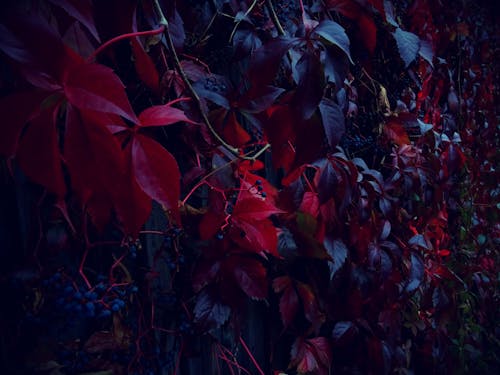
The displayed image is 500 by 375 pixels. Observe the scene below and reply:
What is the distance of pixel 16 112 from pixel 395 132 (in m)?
1.22

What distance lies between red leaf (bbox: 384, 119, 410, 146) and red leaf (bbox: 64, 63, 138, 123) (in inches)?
45.0

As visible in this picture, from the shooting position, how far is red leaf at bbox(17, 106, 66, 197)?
1.45ft

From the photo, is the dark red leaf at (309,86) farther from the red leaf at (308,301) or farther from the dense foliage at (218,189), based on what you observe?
the red leaf at (308,301)

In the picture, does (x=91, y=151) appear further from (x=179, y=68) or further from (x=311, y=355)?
(x=311, y=355)

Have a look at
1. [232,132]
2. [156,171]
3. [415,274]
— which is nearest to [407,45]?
[232,132]

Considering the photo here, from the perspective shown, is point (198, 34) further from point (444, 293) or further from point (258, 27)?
point (444, 293)

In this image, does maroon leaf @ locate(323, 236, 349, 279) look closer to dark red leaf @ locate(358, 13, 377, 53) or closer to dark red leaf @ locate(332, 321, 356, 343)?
dark red leaf @ locate(332, 321, 356, 343)

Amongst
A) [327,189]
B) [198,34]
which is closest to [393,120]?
[327,189]

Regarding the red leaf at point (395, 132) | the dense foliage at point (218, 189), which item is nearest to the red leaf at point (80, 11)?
the dense foliage at point (218, 189)

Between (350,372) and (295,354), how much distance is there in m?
0.27

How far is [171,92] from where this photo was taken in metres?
0.94

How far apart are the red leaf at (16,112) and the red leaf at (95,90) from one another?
40 millimetres

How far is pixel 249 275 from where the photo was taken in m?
0.92

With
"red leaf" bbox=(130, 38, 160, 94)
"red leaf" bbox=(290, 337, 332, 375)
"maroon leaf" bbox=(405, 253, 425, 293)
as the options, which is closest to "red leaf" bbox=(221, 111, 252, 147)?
"red leaf" bbox=(130, 38, 160, 94)
